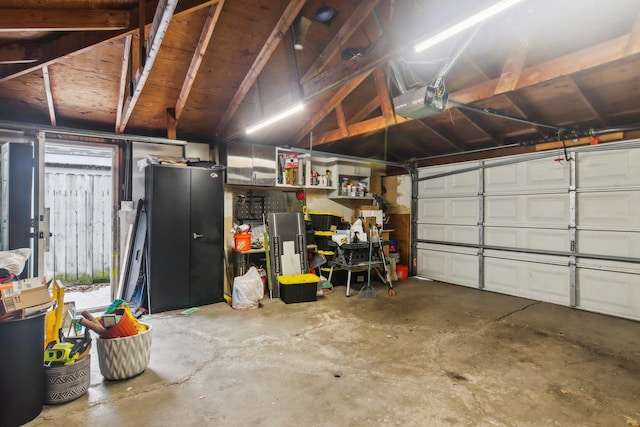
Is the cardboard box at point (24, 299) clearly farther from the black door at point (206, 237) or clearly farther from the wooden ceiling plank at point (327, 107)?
the wooden ceiling plank at point (327, 107)

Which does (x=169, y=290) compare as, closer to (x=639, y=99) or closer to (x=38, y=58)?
(x=38, y=58)

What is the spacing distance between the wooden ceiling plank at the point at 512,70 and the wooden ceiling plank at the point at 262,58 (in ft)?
7.20

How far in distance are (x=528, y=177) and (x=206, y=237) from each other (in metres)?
4.99

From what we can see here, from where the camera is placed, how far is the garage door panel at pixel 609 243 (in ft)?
13.6

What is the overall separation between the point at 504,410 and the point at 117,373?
291 centimetres

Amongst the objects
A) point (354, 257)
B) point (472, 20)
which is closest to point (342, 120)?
point (354, 257)

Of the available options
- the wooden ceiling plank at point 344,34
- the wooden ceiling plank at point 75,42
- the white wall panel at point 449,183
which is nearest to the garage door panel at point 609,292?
the white wall panel at point 449,183

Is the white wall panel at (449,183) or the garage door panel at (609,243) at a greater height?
the white wall panel at (449,183)

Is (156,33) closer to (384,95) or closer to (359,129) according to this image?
(384,95)

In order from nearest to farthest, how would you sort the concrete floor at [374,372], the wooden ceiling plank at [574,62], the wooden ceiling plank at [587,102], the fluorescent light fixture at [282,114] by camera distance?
the concrete floor at [374,372], the wooden ceiling plank at [574,62], the fluorescent light fixture at [282,114], the wooden ceiling plank at [587,102]

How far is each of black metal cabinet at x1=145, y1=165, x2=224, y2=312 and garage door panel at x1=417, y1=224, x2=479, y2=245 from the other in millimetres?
4081

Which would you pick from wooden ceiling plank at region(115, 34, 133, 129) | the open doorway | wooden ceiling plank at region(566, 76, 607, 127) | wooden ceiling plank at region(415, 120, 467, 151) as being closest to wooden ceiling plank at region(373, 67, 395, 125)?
wooden ceiling plank at region(415, 120, 467, 151)

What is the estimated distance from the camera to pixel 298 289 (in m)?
4.71

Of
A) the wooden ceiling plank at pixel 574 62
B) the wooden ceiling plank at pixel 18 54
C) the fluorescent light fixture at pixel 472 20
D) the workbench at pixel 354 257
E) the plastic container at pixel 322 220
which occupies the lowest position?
the workbench at pixel 354 257
